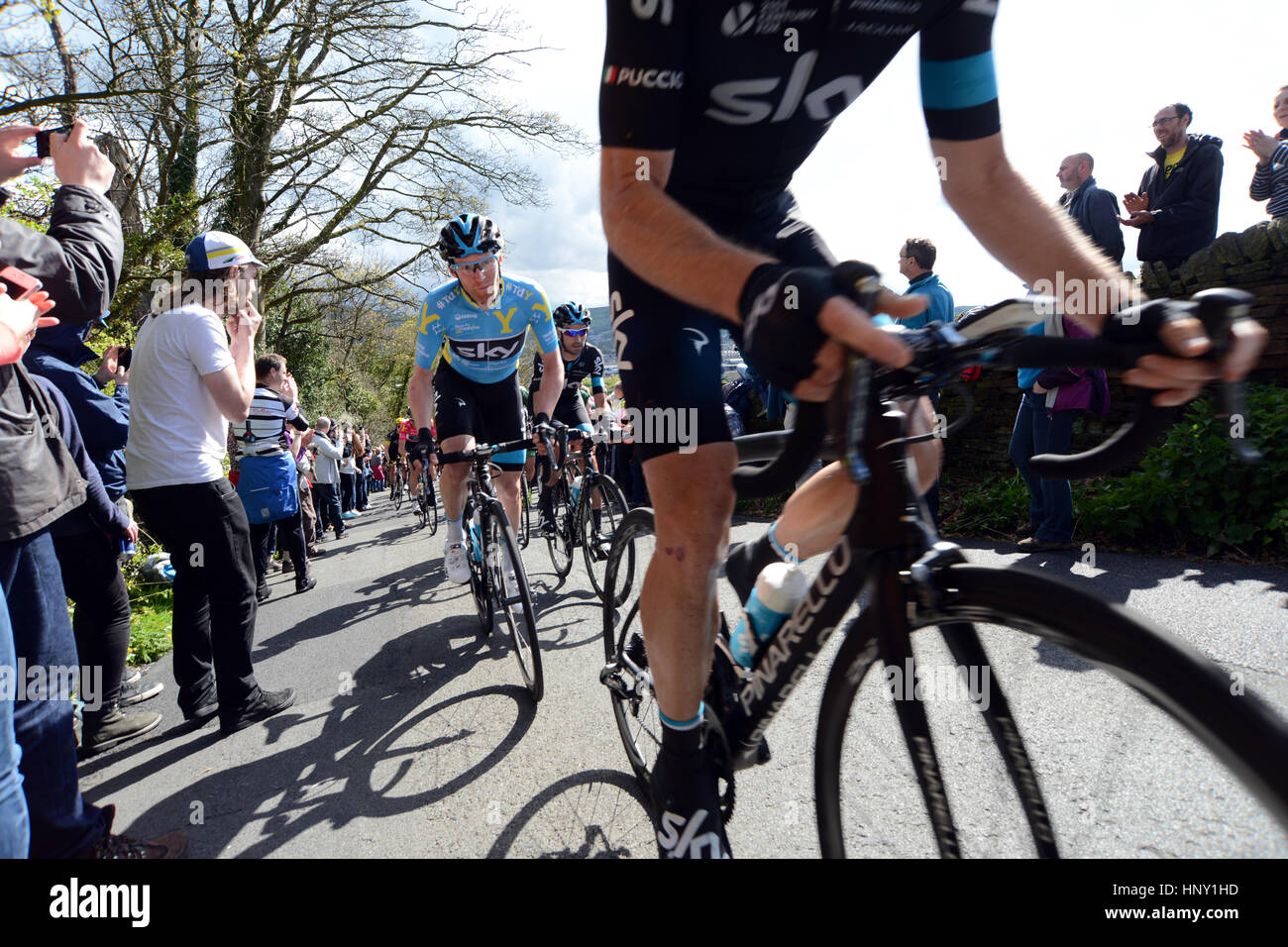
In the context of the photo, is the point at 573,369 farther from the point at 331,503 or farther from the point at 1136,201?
the point at 331,503

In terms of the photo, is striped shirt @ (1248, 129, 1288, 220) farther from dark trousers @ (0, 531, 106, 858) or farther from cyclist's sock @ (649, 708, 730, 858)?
dark trousers @ (0, 531, 106, 858)

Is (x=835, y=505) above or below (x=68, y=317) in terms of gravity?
below

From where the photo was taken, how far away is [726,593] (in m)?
4.69

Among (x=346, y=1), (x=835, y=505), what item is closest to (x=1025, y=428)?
(x=835, y=505)

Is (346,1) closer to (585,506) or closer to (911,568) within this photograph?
(585,506)

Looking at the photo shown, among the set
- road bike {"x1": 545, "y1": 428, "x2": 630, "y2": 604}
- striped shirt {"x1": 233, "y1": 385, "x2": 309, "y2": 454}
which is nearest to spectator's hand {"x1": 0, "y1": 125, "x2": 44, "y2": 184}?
road bike {"x1": 545, "y1": 428, "x2": 630, "y2": 604}

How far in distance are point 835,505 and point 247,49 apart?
44.5 ft

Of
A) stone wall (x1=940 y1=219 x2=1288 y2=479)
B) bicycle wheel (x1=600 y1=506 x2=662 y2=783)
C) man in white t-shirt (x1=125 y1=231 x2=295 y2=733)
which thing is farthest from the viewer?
stone wall (x1=940 y1=219 x2=1288 y2=479)

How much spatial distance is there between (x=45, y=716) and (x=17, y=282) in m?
1.27

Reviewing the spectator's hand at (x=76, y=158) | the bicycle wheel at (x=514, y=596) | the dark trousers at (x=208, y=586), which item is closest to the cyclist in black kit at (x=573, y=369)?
the bicycle wheel at (x=514, y=596)

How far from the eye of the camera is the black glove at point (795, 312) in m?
0.95

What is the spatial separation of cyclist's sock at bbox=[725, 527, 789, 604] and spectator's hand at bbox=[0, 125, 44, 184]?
242cm

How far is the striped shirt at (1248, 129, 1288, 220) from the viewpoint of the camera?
212 inches

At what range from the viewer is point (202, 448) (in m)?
3.42
